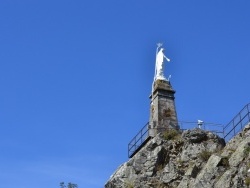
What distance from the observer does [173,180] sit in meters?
34.9

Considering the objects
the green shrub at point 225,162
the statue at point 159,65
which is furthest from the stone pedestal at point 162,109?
the green shrub at point 225,162

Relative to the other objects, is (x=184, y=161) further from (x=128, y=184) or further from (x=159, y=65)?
(x=159, y=65)

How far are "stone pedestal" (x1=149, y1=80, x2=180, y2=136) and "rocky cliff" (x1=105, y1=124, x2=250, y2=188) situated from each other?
2092 mm

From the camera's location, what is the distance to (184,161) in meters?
36.4

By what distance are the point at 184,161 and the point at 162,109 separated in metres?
6.72

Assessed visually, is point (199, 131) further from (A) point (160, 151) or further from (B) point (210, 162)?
(B) point (210, 162)

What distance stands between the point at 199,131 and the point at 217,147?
6.27 feet

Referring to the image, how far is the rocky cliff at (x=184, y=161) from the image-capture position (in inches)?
1219

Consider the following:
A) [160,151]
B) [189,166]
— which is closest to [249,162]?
[189,166]

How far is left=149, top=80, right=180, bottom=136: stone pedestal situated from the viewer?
41.0 metres

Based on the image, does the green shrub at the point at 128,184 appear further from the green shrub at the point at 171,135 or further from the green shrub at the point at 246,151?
the green shrub at the point at 246,151

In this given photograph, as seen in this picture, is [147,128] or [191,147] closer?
[191,147]

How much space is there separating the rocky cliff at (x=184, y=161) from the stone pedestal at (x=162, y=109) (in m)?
2.09

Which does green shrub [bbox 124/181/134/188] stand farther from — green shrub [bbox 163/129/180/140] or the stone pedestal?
the stone pedestal
